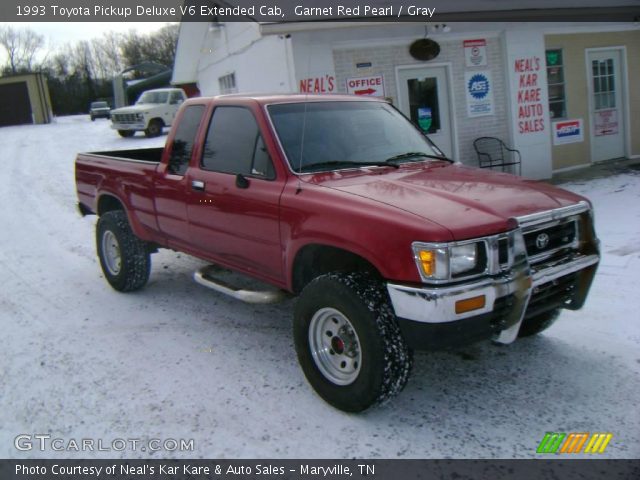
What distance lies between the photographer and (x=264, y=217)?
382 centimetres

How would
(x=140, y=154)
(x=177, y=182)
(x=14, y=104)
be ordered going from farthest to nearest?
(x=14, y=104) → (x=140, y=154) → (x=177, y=182)

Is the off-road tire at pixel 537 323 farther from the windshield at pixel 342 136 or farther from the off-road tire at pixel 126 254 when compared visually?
the off-road tire at pixel 126 254

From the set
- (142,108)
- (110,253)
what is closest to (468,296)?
(110,253)

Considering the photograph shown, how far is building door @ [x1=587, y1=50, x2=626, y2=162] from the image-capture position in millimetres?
11805

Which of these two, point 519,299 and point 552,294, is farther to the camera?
point 552,294

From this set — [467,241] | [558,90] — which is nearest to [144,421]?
[467,241]

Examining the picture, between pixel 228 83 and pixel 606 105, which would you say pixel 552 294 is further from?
pixel 228 83

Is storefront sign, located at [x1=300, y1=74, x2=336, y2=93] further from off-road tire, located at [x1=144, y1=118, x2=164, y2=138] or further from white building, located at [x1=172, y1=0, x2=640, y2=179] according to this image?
off-road tire, located at [x1=144, y1=118, x2=164, y2=138]

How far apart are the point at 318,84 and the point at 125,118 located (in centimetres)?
1487

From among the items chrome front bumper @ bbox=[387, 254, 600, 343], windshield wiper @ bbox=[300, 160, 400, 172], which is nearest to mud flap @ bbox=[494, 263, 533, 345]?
chrome front bumper @ bbox=[387, 254, 600, 343]

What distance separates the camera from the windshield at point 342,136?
3906 millimetres

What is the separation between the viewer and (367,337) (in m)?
3.05

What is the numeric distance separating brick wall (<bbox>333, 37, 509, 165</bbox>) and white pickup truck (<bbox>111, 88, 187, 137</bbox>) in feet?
43.4

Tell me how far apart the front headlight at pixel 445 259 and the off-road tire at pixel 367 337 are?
362 mm
